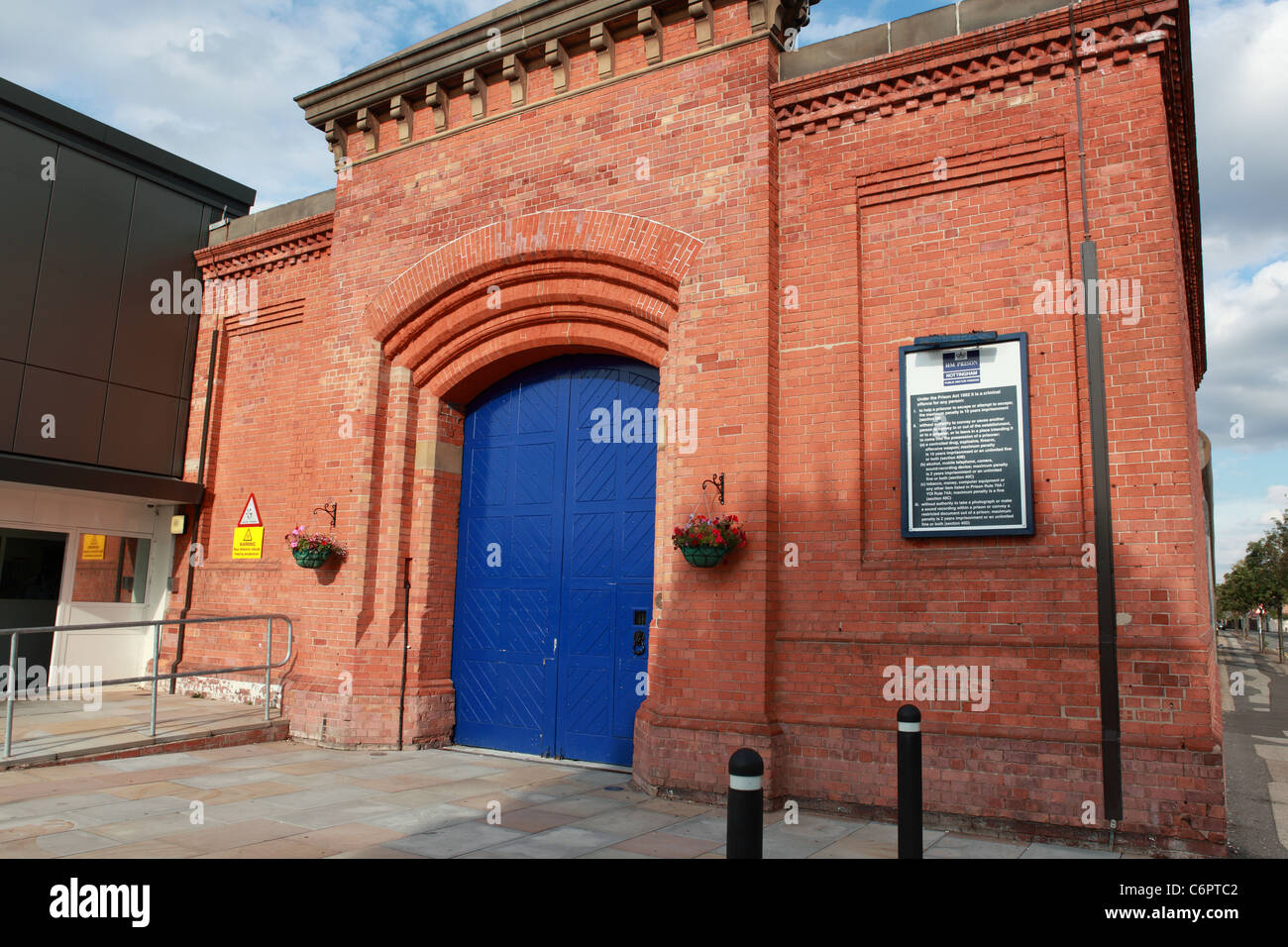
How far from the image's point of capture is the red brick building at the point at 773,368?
6.32 meters

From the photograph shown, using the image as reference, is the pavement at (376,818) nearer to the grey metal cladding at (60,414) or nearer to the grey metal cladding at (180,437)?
the grey metal cladding at (60,414)

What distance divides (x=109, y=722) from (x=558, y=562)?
5.19m

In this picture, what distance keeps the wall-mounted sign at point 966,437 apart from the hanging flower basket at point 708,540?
1.36 metres

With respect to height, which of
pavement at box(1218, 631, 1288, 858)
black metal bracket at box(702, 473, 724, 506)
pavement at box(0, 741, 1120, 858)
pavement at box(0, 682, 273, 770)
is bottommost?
pavement at box(1218, 631, 1288, 858)

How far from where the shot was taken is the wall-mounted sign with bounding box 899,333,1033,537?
664 cm

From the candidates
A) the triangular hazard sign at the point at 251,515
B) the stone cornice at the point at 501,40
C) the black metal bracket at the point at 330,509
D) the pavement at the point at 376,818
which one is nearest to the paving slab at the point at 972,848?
the pavement at the point at 376,818

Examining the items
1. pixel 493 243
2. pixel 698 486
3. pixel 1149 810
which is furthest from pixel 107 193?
pixel 1149 810

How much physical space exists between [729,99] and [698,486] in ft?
11.8

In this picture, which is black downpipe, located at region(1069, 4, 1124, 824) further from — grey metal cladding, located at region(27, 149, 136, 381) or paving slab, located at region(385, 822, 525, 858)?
grey metal cladding, located at region(27, 149, 136, 381)

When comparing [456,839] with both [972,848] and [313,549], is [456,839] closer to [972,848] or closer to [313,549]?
[972,848]

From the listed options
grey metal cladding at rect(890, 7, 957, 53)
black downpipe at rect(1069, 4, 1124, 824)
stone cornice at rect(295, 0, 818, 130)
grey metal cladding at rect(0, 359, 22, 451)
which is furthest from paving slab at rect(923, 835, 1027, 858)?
grey metal cladding at rect(0, 359, 22, 451)

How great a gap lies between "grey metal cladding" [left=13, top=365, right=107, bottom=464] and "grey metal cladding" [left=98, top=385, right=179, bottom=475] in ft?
0.45

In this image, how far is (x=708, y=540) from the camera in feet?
23.5

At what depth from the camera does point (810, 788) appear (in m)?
6.95
